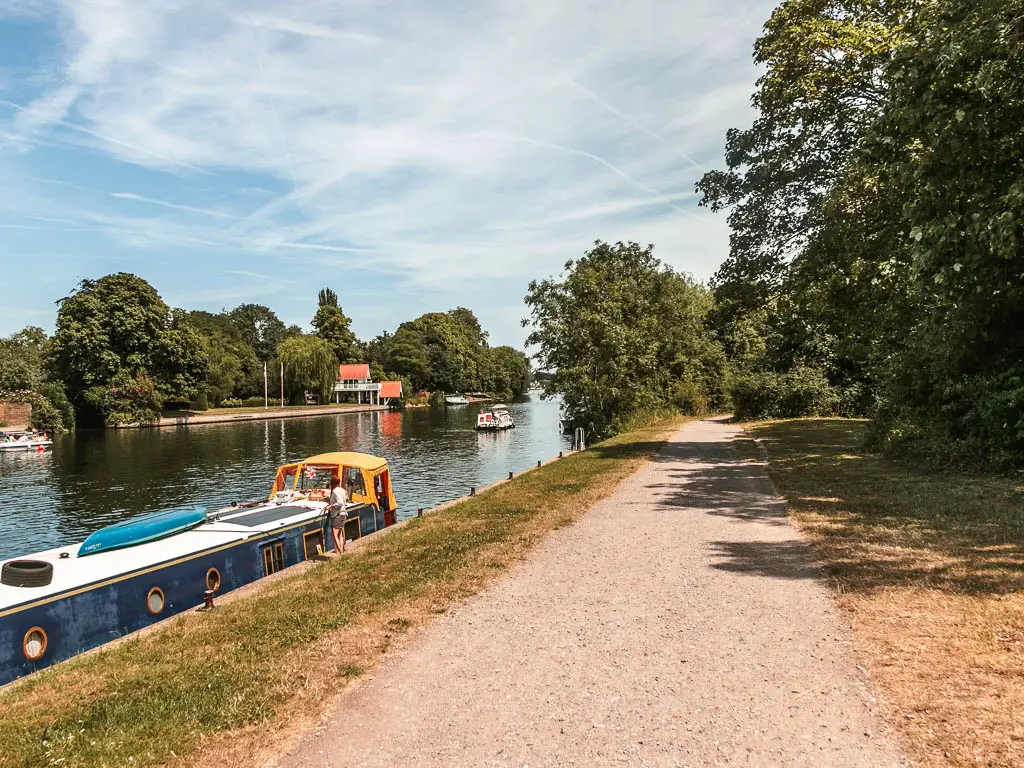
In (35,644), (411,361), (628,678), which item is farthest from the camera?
(411,361)

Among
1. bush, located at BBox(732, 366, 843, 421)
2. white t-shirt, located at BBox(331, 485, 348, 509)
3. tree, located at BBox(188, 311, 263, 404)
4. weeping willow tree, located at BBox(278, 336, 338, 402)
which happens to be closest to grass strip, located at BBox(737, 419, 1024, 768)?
white t-shirt, located at BBox(331, 485, 348, 509)

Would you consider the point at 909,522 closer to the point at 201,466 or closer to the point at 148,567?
the point at 148,567

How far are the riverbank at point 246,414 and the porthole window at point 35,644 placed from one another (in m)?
64.4

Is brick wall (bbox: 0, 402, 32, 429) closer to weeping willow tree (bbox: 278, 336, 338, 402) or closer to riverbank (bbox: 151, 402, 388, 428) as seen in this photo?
riverbank (bbox: 151, 402, 388, 428)

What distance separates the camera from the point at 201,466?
1460 inches

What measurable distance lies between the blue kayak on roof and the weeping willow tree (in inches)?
3300

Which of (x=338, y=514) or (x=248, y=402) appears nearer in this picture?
(x=338, y=514)

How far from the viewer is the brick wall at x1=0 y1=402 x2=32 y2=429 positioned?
186 feet

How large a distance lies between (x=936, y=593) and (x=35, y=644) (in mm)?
11514

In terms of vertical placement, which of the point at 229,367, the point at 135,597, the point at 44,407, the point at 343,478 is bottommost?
the point at 135,597

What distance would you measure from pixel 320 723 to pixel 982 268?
11.8m

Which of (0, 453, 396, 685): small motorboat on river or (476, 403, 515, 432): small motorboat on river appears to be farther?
(476, 403, 515, 432): small motorboat on river

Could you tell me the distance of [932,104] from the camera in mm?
10984

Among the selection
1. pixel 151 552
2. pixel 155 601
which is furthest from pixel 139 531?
pixel 155 601
